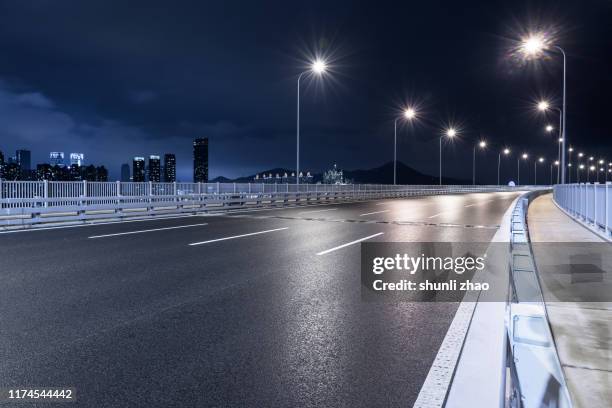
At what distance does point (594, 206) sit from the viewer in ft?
42.5

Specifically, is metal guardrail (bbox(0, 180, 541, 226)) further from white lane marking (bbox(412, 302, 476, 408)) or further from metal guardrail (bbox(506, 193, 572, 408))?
metal guardrail (bbox(506, 193, 572, 408))

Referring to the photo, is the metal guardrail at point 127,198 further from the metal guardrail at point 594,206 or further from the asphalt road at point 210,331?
the metal guardrail at point 594,206

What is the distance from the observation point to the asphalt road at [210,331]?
3172 millimetres

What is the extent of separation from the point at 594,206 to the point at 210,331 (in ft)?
42.4

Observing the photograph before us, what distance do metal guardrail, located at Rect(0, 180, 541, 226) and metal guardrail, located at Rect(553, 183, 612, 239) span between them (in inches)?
606

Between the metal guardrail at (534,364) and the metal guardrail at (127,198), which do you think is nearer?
the metal guardrail at (534,364)

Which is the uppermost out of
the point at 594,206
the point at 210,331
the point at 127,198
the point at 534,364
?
the point at 127,198
